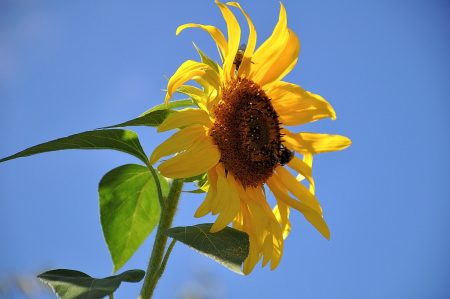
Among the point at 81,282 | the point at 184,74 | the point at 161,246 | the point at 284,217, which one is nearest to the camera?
the point at 81,282

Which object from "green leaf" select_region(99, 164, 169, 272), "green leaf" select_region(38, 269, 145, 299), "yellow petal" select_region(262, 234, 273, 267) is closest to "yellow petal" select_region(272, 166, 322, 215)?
"yellow petal" select_region(262, 234, 273, 267)

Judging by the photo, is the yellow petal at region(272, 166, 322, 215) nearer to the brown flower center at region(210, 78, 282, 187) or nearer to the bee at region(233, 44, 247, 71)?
the brown flower center at region(210, 78, 282, 187)

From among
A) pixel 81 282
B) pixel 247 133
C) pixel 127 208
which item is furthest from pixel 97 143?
pixel 247 133

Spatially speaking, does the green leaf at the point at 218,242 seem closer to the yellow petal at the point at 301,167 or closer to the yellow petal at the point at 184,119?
the yellow petal at the point at 184,119

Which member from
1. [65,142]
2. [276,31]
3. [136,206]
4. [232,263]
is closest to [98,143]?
[65,142]

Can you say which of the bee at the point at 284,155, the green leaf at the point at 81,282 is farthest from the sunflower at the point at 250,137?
the green leaf at the point at 81,282

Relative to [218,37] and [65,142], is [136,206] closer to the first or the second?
[65,142]

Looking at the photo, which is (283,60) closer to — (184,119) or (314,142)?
(314,142)
